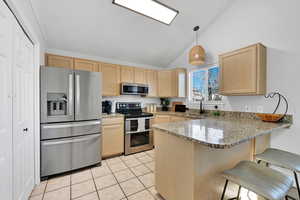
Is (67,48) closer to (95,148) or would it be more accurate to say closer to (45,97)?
(45,97)

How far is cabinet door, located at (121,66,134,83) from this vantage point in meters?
3.35

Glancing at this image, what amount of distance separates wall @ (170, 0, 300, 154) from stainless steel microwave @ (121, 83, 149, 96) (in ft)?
6.59

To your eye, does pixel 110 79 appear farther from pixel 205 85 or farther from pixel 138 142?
pixel 205 85

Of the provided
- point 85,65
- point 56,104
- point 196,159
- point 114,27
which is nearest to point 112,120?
point 56,104

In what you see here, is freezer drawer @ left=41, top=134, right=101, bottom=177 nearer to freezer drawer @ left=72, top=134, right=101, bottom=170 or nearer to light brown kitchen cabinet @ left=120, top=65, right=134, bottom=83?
freezer drawer @ left=72, top=134, right=101, bottom=170

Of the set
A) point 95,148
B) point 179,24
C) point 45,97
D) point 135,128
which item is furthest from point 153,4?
point 95,148

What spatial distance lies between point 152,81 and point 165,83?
0.39m

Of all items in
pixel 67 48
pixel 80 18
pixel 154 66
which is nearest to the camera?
pixel 80 18

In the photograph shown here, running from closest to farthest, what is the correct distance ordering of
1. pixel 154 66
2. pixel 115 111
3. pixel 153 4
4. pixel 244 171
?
pixel 244 171 → pixel 153 4 → pixel 115 111 → pixel 154 66

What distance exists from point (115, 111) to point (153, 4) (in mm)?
2475

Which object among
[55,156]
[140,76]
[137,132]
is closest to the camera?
[55,156]

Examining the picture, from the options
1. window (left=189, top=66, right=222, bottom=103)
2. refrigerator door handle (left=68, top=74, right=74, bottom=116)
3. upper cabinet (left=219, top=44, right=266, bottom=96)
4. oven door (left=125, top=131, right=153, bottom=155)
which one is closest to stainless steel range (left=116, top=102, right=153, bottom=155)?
oven door (left=125, top=131, right=153, bottom=155)

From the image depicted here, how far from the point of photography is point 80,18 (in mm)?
2275

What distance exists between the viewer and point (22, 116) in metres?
1.55
